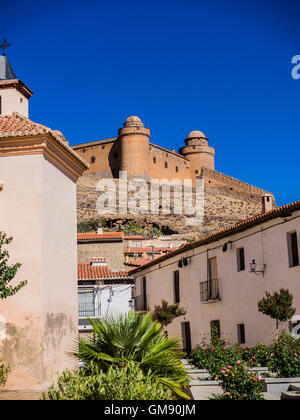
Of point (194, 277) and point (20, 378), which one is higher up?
point (194, 277)

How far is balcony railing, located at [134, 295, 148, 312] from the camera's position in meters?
29.2

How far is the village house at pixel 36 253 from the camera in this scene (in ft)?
37.0

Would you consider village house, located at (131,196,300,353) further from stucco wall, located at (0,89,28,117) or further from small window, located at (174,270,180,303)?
stucco wall, located at (0,89,28,117)

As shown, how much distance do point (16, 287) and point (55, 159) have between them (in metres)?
3.33

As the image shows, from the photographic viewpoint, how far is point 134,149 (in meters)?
81.6

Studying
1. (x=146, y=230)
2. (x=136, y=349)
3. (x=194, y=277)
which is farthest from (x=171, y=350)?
(x=146, y=230)

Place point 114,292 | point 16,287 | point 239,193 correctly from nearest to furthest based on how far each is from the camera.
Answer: point 16,287
point 114,292
point 239,193

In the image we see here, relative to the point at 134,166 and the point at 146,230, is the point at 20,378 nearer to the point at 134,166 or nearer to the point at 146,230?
the point at 146,230

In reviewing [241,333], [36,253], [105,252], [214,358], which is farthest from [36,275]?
[105,252]

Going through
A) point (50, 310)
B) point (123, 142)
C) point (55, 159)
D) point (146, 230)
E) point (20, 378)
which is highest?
point (123, 142)

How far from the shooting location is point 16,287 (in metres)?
10.4

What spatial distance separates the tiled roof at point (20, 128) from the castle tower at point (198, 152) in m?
76.9

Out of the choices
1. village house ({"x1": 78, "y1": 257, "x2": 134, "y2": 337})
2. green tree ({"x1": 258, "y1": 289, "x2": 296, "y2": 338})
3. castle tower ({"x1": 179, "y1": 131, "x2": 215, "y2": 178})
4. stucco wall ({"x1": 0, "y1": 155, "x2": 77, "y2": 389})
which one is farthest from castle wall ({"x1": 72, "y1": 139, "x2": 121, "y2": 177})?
stucco wall ({"x1": 0, "y1": 155, "x2": 77, "y2": 389})

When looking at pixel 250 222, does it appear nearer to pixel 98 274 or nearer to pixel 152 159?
pixel 98 274
